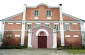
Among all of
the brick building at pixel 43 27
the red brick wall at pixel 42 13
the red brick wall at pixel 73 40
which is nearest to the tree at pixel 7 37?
the brick building at pixel 43 27

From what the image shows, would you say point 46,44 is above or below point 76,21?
below

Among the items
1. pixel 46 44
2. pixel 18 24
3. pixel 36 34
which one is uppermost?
pixel 18 24

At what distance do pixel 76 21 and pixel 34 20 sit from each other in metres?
8.94

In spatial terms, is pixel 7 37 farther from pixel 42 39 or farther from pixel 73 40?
pixel 73 40

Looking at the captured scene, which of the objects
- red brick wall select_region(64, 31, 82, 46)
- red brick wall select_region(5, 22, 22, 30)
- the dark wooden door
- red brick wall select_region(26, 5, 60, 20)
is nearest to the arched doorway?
the dark wooden door

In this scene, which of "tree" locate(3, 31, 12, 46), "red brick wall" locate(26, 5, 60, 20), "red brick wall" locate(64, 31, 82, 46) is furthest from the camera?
"red brick wall" locate(26, 5, 60, 20)

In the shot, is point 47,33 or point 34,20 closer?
point 47,33

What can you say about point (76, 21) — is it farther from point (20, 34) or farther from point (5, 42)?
point (5, 42)

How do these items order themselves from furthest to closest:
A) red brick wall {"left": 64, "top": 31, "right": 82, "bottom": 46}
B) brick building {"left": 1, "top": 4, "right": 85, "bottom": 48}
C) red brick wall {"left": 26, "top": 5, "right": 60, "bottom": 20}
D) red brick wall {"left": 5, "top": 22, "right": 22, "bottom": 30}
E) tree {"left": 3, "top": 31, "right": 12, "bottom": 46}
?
red brick wall {"left": 26, "top": 5, "right": 60, "bottom": 20}, red brick wall {"left": 5, "top": 22, "right": 22, "bottom": 30}, red brick wall {"left": 64, "top": 31, "right": 82, "bottom": 46}, tree {"left": 3, "top": 31, "right": 12, "bottom": 46}, brick building {"left": 1, "top": 4, "right": 85, "bottom": 48}

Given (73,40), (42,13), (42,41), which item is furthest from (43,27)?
(73,40)

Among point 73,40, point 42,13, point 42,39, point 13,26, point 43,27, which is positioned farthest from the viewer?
point 42,13

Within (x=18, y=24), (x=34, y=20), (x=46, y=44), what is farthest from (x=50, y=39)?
(x=18, y=24)

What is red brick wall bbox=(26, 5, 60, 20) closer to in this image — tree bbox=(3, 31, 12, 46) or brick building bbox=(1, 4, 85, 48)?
brick building bbox=(1, 4, 85, 48)

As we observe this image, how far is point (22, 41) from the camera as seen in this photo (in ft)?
92.6
